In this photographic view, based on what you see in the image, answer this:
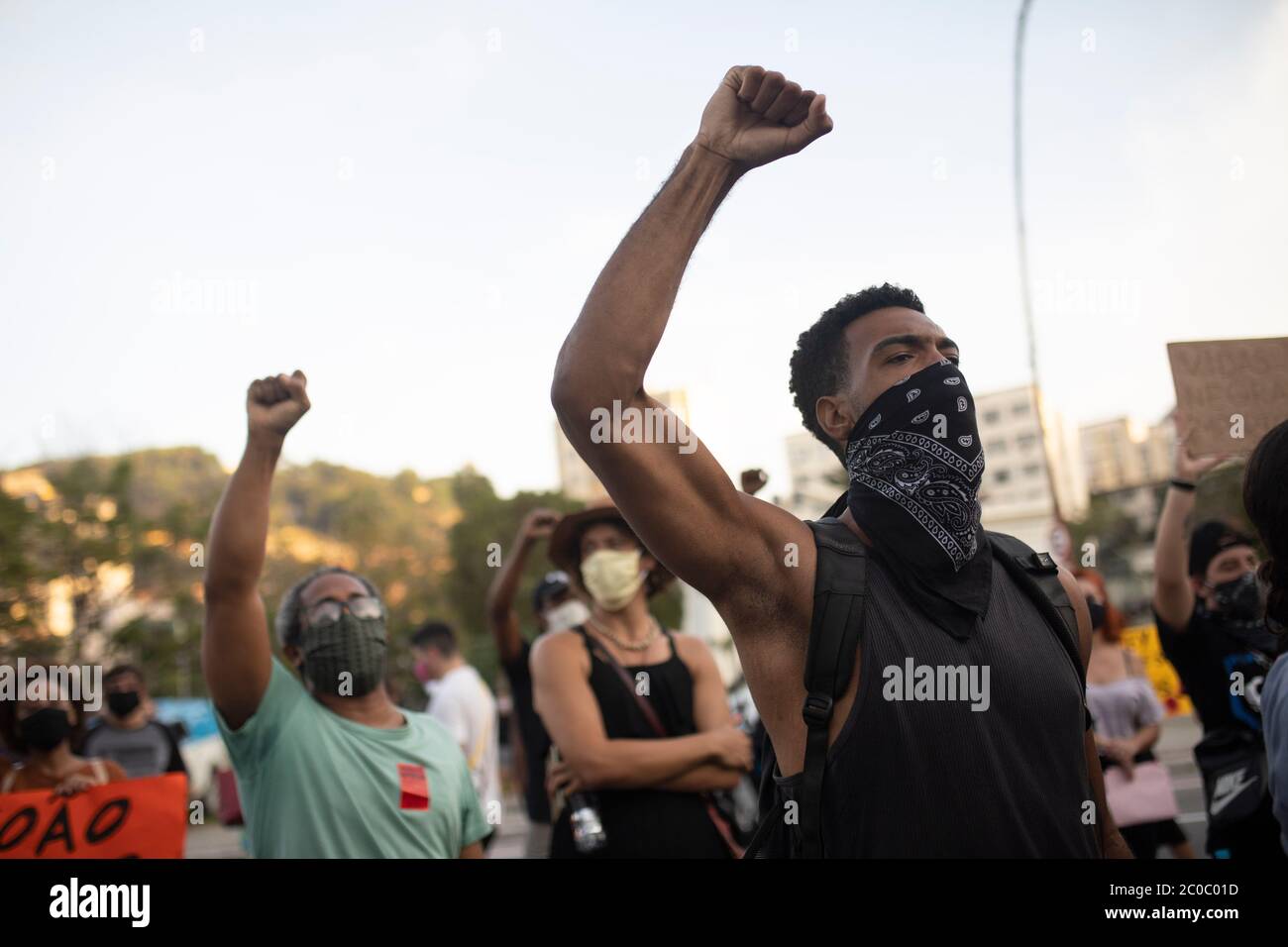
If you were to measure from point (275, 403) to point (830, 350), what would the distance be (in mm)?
1389

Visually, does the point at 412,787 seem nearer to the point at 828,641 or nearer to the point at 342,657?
the point at 342,657

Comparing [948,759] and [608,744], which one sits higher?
[948,759]

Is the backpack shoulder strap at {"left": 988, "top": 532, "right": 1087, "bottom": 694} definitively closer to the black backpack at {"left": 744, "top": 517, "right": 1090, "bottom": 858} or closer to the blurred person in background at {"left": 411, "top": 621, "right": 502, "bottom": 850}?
the black backpack at {"left": 744, "top": 517, "right": 1090, "bottom": 858}

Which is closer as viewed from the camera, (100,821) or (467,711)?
(100,821)

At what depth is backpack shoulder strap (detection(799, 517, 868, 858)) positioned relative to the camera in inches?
72.8

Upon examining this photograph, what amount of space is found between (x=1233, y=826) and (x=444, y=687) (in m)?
4.70

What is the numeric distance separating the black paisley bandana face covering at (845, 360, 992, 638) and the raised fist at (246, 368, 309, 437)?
1.40m

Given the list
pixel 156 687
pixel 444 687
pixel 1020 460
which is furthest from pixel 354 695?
pixel 1020 460

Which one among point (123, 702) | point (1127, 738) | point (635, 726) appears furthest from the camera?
point (123, 702)

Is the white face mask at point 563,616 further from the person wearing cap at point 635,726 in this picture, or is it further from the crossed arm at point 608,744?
the crossed arm at point 608,744

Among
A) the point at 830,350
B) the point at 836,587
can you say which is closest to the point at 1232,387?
the point at 830,350

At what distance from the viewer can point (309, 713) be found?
2.98 metres

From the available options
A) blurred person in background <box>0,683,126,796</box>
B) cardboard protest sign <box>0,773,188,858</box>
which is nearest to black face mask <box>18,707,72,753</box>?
blurred person in background <box>0,683,126,796</box>
